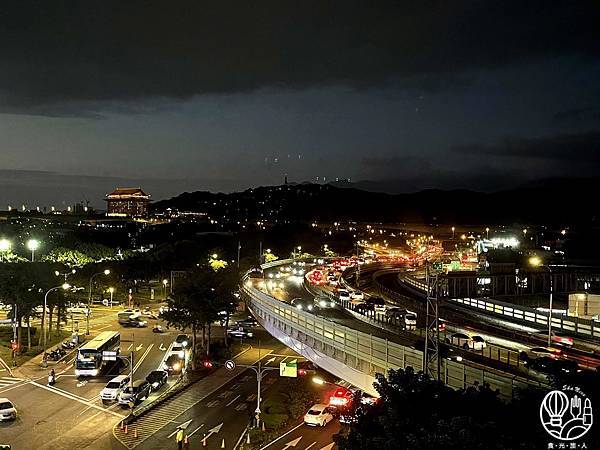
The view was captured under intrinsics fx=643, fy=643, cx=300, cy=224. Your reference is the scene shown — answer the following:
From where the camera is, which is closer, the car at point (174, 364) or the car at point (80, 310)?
the car at point (174, 364)

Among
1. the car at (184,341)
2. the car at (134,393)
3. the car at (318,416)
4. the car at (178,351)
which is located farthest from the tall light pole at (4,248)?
the car at (318,416)

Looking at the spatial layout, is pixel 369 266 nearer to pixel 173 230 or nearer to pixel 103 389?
pixel 103 389

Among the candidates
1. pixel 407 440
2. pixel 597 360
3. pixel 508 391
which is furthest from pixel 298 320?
pixel 407 440

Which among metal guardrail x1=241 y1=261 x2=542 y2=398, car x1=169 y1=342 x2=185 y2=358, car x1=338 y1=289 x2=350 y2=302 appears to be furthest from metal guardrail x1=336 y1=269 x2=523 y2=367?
car x1=169 y1=342 x2=185 y2=358

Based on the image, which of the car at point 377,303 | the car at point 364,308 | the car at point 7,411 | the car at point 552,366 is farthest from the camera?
the car at point 377,303

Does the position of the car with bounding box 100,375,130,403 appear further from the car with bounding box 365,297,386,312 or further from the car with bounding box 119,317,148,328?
the car with bounding box 119,317,148,328

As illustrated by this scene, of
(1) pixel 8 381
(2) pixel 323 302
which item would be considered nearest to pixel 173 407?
(1) pixel 8 381

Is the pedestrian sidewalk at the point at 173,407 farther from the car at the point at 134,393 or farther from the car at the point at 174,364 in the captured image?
the car at the point at 174,364

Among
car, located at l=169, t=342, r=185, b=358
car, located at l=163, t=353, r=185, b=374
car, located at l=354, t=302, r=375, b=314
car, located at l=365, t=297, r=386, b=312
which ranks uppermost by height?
car, located at l=354, t=302, r=375, b=314
